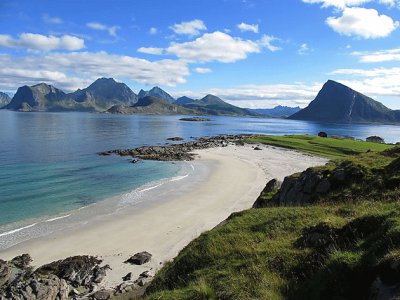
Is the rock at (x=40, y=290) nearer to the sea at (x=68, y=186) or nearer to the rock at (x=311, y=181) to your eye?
the sea at (x=68, y=186)

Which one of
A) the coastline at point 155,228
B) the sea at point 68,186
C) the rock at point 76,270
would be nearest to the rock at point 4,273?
the rock at point 76,270

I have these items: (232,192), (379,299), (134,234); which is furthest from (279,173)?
(379,299)

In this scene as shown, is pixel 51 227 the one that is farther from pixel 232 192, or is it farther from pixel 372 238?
pixel 372 238

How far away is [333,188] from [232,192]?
2312 cm

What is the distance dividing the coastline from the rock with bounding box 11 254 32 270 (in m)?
0.41

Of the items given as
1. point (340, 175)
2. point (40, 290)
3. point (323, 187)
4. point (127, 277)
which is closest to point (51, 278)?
point (40, 290)

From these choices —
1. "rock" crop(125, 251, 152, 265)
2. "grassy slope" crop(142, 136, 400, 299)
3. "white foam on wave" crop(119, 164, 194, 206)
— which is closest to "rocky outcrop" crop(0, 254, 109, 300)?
"rock" crop(125, 251, 152, 265)

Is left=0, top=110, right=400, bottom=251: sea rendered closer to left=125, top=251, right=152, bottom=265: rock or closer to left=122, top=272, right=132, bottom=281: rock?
left=125, top=251, right=152, bottom=265: rock

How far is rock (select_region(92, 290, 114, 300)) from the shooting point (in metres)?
18.4

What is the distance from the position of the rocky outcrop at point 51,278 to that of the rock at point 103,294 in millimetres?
697

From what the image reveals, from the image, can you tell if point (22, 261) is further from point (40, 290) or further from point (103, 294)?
point (103, 294)

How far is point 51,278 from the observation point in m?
18.6

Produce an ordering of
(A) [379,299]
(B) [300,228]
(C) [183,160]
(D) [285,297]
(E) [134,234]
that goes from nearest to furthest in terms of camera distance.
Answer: (A) [379,299]
(D) [285,297]
(B) [300,228]
(E) [134,234]
(C) [183,160]

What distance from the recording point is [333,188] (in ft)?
70.0
